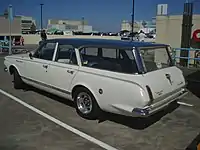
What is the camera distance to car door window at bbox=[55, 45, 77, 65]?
5.48 m

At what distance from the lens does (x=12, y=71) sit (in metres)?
7.64

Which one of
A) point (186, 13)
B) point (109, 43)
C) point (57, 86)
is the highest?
point (186, 13)

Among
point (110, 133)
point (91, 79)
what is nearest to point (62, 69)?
point (91, 79)

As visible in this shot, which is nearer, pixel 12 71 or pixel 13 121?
pixel 13 121

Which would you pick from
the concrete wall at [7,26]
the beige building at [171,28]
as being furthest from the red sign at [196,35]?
the concrete wall at [7,26]

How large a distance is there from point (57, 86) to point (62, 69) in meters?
0.46

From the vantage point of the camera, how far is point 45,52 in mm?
6414

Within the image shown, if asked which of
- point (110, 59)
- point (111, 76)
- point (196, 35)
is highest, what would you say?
point (196, 35)

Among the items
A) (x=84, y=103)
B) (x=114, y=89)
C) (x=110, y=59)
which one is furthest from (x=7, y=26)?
(x=114, y=89)

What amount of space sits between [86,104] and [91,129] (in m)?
0.72

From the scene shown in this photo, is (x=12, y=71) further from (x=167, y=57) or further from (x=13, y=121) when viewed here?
(x=167, y=57)

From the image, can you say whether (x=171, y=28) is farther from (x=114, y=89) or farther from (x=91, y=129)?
(x=91, y=129)

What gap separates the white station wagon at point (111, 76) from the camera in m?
4.32

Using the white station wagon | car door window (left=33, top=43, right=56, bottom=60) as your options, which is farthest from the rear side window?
car door window (left=33, top=43, right=56, bottom=60)
